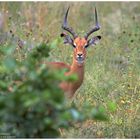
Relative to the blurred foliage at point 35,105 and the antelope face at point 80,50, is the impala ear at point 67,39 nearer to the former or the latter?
the antelope face at point 80,50

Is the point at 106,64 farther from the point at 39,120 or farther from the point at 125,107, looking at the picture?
the point at 39,120

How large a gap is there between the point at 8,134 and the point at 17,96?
0.69 metres

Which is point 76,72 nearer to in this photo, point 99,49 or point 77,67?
point 77,67

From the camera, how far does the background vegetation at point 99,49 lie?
7.63 m

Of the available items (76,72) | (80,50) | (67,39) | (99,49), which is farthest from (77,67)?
(99,49)

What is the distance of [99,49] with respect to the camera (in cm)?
1074

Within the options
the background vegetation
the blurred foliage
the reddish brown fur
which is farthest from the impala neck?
the blurred foliage

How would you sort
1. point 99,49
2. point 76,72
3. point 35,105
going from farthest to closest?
point 99,49, point 76,72, point 35,105

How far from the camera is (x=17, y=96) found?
4742 millimetres

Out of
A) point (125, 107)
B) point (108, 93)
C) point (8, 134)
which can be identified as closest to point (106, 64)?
point (108, 93)

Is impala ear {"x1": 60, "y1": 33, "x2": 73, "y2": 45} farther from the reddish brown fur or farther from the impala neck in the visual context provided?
the impala neck

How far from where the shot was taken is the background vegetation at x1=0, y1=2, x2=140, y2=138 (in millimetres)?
7633

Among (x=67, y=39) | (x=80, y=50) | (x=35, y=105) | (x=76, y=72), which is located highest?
(x=67, y=39)

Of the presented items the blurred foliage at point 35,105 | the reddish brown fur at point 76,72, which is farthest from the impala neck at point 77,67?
the blurred foliage at point 35,105
